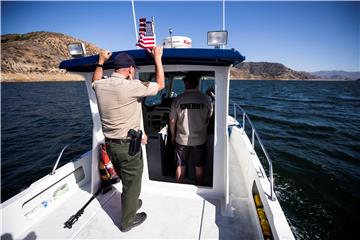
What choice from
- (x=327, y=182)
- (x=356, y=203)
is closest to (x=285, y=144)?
(x=327, y=182)

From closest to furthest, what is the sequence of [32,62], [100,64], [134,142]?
1. [134,142]
2. [100,64]
3. [32,62]

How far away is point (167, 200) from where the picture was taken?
311cm

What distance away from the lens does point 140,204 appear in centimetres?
295

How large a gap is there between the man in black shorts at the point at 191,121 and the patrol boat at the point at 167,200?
24cm

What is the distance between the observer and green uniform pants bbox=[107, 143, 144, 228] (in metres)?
2.26

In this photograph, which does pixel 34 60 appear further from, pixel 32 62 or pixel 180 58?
pixel 180 58

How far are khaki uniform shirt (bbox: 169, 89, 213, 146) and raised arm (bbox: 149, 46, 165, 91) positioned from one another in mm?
699

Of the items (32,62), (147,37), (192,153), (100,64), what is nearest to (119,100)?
(100,64)

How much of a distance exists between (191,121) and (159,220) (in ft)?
5.01

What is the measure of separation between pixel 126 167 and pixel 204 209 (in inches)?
55.5

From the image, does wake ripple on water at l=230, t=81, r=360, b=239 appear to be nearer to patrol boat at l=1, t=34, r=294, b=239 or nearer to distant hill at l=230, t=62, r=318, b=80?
patrol boat at l=1, t=34, r=294, b=239

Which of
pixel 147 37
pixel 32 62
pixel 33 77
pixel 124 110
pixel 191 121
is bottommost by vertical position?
pixel 191 121

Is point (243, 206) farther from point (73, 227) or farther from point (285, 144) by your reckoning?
point (285, 144)

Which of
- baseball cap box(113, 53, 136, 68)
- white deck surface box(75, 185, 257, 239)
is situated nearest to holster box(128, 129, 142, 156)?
baseball cap box(113, 53, 136, 68)
